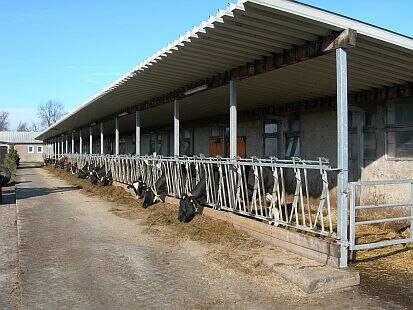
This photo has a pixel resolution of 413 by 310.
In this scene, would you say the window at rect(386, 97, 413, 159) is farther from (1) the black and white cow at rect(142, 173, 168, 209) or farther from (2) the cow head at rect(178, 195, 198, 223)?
(1) the black and white cow at rect(142, 173, 168, 209)

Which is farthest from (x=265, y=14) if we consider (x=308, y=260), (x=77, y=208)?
(x=77, y=208)

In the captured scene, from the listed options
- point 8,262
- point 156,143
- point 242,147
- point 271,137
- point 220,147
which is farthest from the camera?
point 156,143

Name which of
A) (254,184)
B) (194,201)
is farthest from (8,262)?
(254,184)

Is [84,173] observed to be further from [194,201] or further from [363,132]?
[363,132]

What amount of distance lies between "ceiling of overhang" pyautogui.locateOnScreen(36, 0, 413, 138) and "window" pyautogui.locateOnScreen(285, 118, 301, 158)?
0.79 meters

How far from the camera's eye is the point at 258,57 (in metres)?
8.13

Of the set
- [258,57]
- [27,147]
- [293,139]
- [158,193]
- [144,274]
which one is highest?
[258,57]

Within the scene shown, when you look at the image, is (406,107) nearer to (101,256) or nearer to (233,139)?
(233,139)

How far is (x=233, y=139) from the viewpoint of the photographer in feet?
30.5

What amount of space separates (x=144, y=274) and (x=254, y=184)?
311 centimetres

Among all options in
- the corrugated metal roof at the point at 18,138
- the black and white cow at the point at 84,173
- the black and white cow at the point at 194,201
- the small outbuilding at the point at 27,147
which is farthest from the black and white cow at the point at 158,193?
the corrugated metal roof at the point at 18,138

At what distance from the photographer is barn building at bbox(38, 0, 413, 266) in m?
6.15

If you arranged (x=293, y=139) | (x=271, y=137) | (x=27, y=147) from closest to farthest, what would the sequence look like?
(x=293, y=139)
(x=271, y=137)
(x=27, y=147)

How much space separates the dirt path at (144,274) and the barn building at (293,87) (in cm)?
119
